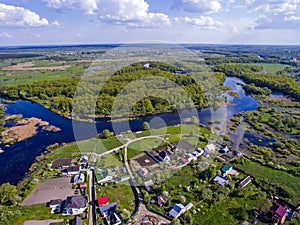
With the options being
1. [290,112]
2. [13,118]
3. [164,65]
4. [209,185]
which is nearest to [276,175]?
[209,185]

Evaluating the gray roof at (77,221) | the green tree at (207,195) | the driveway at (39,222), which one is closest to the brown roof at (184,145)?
the green tree at (207,195)

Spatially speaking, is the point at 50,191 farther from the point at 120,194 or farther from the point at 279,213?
the point at 279,213

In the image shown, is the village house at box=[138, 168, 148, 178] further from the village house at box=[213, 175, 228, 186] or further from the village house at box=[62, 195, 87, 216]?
the village house at box=[213, 175, 228, 186]

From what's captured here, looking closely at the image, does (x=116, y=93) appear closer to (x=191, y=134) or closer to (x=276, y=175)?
(x=191, y=134)

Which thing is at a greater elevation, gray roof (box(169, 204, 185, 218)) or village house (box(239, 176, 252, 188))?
gray roof (box(169, 204, 185, 218))

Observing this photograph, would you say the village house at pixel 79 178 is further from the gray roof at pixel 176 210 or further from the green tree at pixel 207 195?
the green tree at pixel 207 195

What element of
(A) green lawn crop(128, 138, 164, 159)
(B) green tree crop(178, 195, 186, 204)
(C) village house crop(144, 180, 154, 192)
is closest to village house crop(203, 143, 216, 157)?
(A) green lawn crop(128, 138, 164, 159)

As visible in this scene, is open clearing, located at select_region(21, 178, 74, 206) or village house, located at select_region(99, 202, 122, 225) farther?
open clearing, located at select_region(21, 178, 74, 206)
